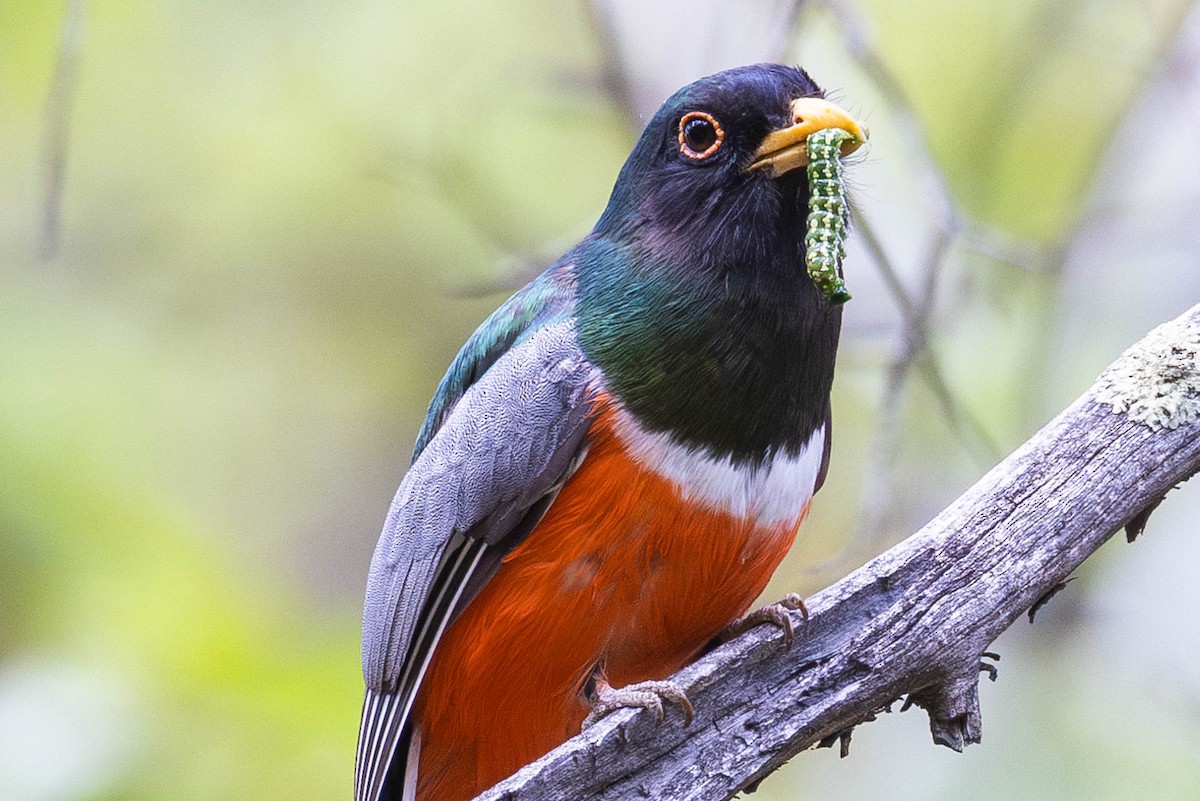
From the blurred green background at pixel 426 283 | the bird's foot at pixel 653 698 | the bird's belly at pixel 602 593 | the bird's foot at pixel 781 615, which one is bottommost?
the bird's foot at pixel 653 698

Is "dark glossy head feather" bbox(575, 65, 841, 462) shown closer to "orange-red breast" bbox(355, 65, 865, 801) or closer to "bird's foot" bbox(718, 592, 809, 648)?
"orange-red breast" bbox(355, 65, 865, 801)

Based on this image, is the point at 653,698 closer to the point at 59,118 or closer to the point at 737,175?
the point at 737,175

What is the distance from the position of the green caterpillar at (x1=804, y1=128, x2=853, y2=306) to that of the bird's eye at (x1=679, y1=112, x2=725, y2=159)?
8.3 inches

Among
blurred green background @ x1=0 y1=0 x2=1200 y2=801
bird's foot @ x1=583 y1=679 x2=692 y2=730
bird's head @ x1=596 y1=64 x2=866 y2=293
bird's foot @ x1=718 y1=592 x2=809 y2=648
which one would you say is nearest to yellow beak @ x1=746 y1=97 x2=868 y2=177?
bird's head @ x1=596 y1=64 x2=866 y2=293

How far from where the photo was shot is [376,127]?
13.1 ft

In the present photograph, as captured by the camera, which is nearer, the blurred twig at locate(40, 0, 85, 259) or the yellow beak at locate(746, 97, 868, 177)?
the yellow beak at locate(746, 97, 868, 177)

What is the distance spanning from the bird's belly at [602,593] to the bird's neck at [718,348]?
81mm

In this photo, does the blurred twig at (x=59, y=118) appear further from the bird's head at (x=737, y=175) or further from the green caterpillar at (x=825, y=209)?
the green caterpillar at (x=825, y=209)

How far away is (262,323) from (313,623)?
0.94m

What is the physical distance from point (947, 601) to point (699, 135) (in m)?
0.98

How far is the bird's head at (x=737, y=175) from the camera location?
7.70 ft

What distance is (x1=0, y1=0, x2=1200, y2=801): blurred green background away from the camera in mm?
3707

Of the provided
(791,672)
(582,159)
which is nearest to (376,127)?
(582,159)

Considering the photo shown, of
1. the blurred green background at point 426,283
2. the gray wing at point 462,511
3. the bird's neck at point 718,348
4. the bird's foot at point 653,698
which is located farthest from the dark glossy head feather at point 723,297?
the blurred green background at point 426,283
